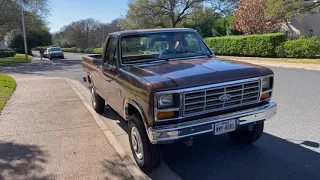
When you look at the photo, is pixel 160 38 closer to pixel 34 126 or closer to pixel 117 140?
pixel 117 140

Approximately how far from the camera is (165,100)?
11.1 feet

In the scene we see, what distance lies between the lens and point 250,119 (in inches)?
148

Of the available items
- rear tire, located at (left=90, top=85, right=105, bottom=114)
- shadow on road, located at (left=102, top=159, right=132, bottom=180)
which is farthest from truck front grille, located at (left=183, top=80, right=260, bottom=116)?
rear tire, located at (left=90, top=85, right=105, bottom=114)

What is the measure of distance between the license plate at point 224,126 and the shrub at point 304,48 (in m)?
17.4

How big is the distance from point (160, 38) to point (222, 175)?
8.47 feet

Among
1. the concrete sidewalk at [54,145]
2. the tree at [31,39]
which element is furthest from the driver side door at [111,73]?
the tree at [31,39]

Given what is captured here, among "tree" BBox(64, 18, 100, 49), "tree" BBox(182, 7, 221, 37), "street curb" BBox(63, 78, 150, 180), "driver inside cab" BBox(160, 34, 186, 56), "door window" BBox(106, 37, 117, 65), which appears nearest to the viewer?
"street curb" BBox(63, 78, 150, 180)

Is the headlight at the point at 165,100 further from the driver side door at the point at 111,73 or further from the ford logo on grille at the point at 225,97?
the driver side door at the point at 111,73

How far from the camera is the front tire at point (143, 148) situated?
3.75 m

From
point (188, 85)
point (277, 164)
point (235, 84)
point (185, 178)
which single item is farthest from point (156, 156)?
point (277, 164)

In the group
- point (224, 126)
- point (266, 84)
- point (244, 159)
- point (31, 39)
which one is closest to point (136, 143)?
point (224, 126)

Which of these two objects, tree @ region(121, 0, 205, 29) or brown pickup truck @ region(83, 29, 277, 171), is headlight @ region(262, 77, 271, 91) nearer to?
brown pickup truck @ region(83, 29, 277, 171)

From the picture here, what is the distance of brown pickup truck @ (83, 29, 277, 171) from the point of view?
132 inches

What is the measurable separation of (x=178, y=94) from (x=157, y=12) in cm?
3486
